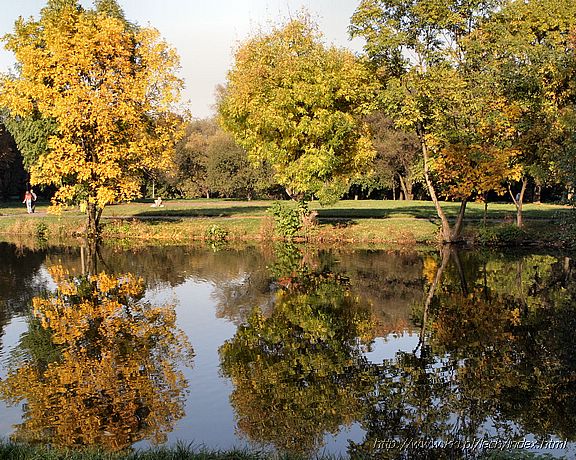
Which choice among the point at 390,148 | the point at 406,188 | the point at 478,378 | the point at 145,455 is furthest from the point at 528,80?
the point at 406,188

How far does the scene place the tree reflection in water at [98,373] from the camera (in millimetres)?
10414

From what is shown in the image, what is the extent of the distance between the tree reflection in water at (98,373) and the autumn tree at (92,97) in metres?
15.9

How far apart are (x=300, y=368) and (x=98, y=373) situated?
4208 mm

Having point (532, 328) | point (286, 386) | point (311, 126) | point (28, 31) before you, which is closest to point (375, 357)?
point (286, 386)

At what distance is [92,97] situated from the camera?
3384 centimetres

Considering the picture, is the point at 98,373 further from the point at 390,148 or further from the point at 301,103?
the point at 390,148

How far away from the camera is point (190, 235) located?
126 ft

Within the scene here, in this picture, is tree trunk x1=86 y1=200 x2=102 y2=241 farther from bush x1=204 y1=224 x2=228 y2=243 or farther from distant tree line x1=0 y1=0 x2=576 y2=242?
bush x1=204 y1=224 x2=228 y2=243

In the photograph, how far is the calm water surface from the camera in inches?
411

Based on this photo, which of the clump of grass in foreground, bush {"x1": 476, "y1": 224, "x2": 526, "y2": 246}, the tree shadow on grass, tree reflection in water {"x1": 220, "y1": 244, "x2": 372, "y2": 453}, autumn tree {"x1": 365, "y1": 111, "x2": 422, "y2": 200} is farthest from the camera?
autumn tree {"x1": 365, "y1": 111, "x2": 422, "y2": 200}

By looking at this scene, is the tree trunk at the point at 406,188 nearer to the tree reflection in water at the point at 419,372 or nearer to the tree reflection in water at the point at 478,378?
the tree reflection in water at the point at 419,372

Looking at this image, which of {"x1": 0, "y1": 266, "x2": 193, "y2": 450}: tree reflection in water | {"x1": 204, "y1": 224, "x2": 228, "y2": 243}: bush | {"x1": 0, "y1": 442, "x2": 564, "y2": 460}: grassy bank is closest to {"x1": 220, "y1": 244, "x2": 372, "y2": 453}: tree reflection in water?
{"x1": 0, "y1": 442, "x2": 564, "y2": 460}: grassy bank

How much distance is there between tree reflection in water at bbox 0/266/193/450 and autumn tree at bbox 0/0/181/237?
626 inches

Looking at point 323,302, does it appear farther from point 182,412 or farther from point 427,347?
point 182,412
